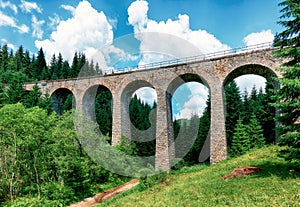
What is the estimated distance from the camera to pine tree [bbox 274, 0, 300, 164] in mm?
8555

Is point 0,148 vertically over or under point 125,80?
under

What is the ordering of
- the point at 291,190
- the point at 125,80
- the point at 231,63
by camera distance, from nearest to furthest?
1. the point at 291,190
2. the point at 231,63
3. the point at 125,80

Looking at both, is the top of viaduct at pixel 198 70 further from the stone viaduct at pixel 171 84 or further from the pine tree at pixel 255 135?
the pine tree at pixel 255 135

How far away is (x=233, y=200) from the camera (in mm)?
7641

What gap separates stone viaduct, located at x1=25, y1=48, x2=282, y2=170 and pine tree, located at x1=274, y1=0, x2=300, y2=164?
10.0 metres

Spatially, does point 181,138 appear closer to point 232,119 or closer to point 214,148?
point 232,119

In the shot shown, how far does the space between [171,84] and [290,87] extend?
15.1m

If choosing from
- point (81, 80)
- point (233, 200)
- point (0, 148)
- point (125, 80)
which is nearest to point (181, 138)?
point (125, 80)

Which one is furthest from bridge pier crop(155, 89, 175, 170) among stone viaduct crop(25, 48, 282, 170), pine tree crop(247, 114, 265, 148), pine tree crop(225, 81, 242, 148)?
pine tree crop(225, 81, 242, 148)

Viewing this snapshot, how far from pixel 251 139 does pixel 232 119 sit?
20.6 feet

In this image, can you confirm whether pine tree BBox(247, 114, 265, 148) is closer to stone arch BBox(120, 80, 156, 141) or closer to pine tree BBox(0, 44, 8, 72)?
stone arch BBox(120, 80, 156, 141)

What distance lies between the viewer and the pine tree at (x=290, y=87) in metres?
8.55

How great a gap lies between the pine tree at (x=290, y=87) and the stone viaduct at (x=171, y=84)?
1003 cm

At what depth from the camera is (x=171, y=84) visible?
23234mm
